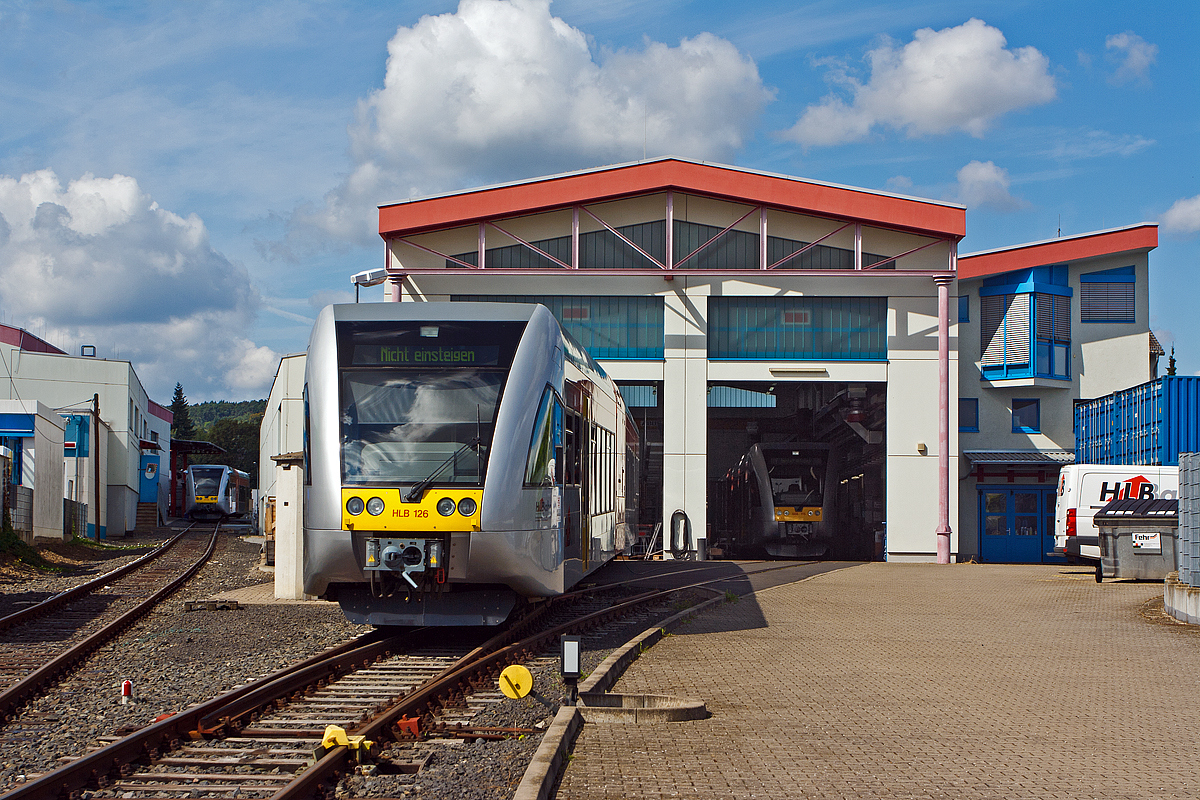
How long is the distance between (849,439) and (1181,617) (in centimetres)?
1927

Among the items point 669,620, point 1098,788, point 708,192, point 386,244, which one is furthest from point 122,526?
point 1098,788

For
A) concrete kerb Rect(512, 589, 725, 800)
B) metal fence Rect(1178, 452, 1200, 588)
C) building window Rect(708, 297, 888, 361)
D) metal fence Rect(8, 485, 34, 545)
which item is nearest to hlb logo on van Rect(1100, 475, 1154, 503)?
metal fence Rect(1178, 452, 1200, 588)

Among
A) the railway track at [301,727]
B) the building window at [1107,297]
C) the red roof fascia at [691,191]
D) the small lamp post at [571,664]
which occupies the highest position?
the red roof fascia at [691,191]

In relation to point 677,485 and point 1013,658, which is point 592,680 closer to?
point 1013,658

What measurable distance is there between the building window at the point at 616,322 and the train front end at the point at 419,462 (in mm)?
19745

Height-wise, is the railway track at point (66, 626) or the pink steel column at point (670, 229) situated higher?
the pink steel column at point (670, 229)

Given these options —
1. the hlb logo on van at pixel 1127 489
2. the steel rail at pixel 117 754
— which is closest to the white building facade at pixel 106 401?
the hlb logo on van at pixel 1127 489

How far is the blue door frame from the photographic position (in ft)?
106

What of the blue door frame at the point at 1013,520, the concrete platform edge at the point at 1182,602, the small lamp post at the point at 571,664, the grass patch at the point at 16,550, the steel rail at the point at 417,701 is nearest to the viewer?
the steel rail at the point at 417,701

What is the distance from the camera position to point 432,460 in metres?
10.1

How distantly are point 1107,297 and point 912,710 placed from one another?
1140 inches

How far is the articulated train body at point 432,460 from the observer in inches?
391

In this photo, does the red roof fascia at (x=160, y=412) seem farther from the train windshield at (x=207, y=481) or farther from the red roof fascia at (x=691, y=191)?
the red roof fascia at (x=691, y=191)

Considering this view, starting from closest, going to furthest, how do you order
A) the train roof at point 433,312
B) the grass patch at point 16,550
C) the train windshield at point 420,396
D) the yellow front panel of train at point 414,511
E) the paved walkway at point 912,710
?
the paved walkway at point 912,710
the yellow front panel of train at point 414,511
the train windshield at point 420,396
the train roof at point 433,312
the grass patch at point 16,550
